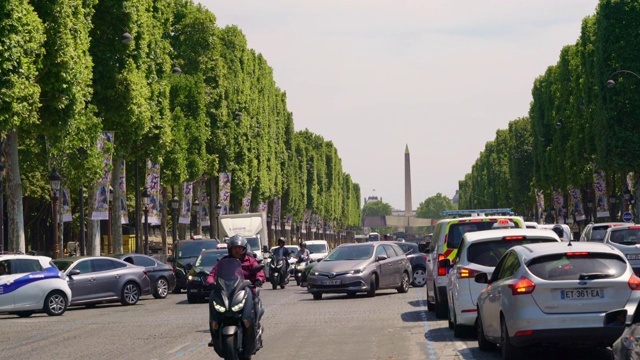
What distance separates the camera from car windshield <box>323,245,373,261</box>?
116 feet

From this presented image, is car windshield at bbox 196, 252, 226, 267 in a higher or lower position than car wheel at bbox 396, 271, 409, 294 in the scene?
higher

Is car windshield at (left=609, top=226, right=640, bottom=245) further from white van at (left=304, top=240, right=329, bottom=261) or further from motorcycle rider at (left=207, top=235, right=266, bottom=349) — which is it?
white van at (left=304, top=240, right=329, bottom=261)

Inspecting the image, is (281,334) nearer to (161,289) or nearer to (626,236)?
(626,236)

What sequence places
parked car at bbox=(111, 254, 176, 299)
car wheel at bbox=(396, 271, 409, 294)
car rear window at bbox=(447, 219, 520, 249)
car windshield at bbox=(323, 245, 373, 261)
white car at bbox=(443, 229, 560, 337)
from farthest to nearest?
parked car at bbox=(111, 254, 176, 299), car wheel at bbox=(396, 271, 409, 294), car windshield at bbox=(323, 245, 373, 261), car rear window at bbox=(447, 219, 520, 249), white car at bbox=(443, 229, 560, 337)

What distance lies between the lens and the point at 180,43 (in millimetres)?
69812

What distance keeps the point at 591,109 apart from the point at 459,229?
4916cm

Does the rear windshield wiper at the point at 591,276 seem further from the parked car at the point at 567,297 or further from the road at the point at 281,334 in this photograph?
the road at the point at 281,334

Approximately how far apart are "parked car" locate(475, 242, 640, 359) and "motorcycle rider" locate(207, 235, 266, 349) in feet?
9.93

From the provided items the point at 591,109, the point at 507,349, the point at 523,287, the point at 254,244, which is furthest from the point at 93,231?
the point at 523,287

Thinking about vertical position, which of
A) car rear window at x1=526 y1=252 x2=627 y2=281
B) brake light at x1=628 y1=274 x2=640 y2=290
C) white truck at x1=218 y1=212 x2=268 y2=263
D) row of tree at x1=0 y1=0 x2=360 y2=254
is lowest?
brake light at x1=628 y1=274 x2=640 y2=290

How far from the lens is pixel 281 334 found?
22125 millimetres

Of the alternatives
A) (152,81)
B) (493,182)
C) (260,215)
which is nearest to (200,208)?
(260,215)

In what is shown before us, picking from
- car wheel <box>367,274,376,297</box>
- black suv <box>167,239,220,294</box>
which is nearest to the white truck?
black suv <box>167,239,220,294</box>

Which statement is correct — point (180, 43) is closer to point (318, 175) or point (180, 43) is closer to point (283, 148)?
point (283, 148)
